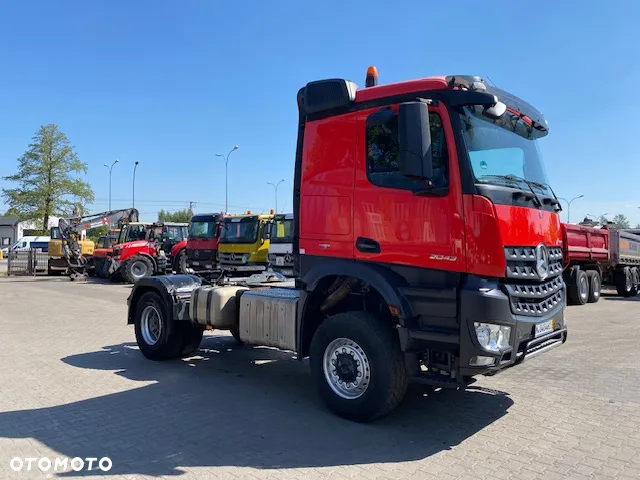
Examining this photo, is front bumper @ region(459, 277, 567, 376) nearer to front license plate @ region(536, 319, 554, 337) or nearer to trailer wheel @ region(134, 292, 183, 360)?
front license plate @ region(536, 319, 554, 337)

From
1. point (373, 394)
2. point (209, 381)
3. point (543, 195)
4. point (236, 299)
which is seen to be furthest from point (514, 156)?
point (209, 381)

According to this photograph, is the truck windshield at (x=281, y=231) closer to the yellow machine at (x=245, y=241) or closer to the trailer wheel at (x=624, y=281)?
the yellow machine at (x=245, y=241)

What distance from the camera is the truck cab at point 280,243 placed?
657 inches

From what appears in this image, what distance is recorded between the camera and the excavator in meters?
26.2

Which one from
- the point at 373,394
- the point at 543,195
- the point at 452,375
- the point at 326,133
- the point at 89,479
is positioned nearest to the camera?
the point at 89,479

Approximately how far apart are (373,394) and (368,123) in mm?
2581

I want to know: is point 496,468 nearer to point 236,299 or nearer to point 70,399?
point 236,299

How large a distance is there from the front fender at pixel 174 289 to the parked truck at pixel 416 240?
79.7 inches

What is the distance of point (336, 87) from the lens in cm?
539

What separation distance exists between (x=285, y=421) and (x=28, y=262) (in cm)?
2943

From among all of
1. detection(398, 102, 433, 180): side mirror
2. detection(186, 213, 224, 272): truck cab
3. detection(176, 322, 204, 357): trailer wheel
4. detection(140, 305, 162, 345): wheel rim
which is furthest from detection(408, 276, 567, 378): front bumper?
detection(186, 213, 224, 272): truck cab

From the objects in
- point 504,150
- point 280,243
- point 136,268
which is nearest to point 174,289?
point 504,150

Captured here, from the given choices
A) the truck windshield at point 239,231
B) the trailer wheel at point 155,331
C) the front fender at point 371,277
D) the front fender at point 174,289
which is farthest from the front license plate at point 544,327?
the truck windshield at point 239,231

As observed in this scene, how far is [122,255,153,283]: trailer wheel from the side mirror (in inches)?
800
